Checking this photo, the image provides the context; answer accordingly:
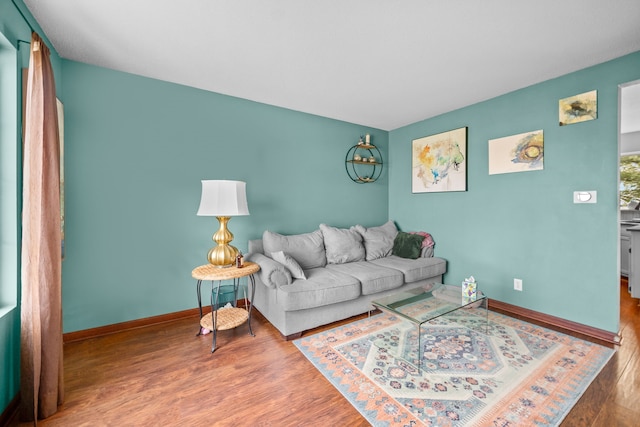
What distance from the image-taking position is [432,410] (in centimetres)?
151

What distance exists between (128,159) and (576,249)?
4.41 m

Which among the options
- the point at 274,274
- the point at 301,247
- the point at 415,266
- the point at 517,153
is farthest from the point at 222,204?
the point at 517,153

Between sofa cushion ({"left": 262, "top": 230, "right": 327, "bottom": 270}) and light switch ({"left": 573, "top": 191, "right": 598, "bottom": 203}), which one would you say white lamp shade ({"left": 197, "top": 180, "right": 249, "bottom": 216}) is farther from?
light switch ({"left": 573, "top": 191, "right": 598, "bottom": 203})

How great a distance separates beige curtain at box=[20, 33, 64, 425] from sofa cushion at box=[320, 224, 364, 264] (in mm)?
2437

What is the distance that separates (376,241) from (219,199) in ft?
7.34

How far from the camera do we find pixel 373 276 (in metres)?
2.78

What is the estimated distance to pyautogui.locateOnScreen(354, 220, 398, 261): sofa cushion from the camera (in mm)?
3623

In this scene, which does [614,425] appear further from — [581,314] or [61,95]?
[61,95]

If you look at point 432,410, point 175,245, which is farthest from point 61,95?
point 432,410

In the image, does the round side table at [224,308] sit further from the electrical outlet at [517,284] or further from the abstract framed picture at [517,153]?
the abstract framed picture at [517,153]

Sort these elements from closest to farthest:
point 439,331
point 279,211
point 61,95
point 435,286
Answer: point 61,95, point 439,331, point 435,286, point 279,211

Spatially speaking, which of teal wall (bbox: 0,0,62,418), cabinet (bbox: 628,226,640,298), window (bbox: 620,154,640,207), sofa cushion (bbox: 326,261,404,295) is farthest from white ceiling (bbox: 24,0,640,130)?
window (bbox: 620,154,640,207)

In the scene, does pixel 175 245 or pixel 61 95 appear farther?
pixel 175 245

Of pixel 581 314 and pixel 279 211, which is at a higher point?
pixel 279 211
